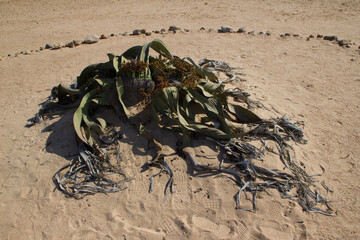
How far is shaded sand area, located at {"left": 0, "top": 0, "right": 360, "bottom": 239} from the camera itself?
246 cm

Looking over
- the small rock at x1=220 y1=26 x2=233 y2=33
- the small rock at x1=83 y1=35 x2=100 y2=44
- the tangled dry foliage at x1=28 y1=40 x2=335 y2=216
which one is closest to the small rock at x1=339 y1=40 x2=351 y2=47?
the small rock at x1=220 y1=26 x2=233 y2=33

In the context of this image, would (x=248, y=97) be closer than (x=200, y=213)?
No

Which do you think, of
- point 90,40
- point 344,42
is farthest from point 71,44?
point 344,42

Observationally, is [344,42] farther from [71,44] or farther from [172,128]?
[71,44]

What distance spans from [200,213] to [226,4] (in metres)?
7.65

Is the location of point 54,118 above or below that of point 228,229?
above

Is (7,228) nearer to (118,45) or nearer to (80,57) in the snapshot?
(80,57)

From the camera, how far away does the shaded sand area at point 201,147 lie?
2.46m

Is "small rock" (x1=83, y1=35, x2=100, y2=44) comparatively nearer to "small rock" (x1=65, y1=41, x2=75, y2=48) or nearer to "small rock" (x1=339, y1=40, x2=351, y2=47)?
"small rock" (x1=65, y1=41, x2=75, y2=48)

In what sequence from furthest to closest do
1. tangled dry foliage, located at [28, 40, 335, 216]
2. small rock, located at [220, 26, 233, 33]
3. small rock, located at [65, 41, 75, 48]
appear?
small rock, located at [220, 26, 233, 33] → small rock, located at [65, 41, 75, 48] → tangled dry foliage, located at [28, 40, 335, 216]

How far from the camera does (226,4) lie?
28.5ft

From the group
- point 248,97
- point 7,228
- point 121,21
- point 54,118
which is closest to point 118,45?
point 121,21

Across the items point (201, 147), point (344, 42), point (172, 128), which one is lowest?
point (201, 147)

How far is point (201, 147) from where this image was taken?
9.96ft
